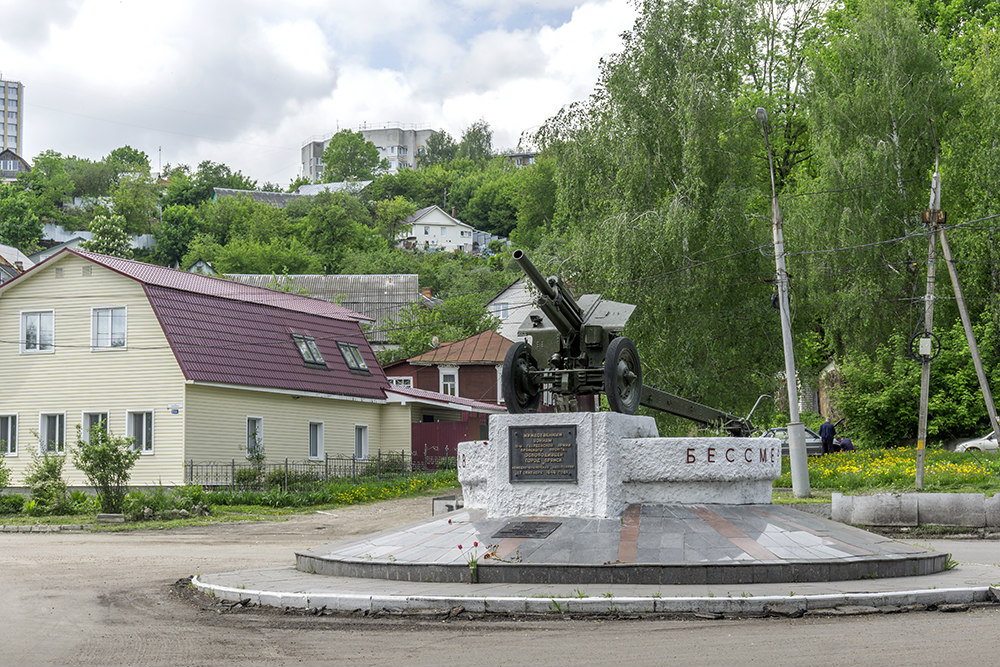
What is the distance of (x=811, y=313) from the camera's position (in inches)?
1329

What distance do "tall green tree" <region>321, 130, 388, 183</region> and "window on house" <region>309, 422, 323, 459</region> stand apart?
393 ft

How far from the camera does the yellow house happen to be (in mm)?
28703

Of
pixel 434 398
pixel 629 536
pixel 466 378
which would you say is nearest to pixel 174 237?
pixel 466 378

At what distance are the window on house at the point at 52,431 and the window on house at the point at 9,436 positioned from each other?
1.05m

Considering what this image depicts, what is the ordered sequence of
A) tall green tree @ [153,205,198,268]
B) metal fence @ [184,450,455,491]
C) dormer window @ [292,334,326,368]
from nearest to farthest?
metal fence @ [184,450,455,491] → dormer window @ [292,334,326,368] → tall green tree @ [153,205,198,268]

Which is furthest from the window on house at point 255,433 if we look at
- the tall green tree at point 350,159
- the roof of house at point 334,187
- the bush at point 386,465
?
the tall green tree at point 350,159

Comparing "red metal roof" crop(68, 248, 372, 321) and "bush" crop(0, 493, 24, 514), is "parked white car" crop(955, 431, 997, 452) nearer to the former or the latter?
"red metal roof" crop(68, 248, 372, 321)

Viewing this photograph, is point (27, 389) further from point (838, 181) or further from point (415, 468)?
point (838, 181)

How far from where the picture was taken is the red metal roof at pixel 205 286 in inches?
1184

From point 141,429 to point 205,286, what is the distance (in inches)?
255

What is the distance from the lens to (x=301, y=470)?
32.2m

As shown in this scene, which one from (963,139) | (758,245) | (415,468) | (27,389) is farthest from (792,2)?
(27,389)

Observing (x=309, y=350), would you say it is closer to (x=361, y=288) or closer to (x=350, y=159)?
(x=361, y=288)

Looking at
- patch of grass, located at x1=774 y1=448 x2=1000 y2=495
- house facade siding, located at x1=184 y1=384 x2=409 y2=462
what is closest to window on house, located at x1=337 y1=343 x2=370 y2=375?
house facade siding, located at x1=184 y1=384 x2=409 y2=462
